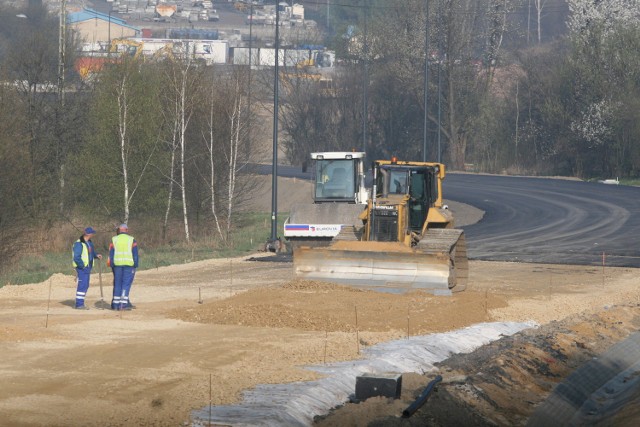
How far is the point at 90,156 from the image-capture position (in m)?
39.2

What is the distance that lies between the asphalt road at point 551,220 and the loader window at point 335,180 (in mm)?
4236

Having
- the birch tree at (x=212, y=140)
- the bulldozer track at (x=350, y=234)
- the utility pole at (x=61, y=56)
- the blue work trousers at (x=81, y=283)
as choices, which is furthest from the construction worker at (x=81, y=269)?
the utility pole at (x=61, y=56)

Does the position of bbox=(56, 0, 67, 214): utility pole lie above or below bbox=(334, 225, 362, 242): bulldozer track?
above

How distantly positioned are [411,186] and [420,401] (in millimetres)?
12387

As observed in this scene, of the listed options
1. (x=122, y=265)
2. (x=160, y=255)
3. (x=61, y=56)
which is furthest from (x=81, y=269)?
(x=61, y=56)

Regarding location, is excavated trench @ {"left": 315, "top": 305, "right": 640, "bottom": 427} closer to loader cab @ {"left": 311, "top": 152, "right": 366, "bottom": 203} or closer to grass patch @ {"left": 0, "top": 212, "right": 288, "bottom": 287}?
loader cab @ {"left": 311, "top": 152, "right": 366, "bottom": 203}

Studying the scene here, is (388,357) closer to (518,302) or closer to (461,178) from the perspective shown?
(518,302)

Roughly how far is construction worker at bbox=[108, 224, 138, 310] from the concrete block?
7.95 metres

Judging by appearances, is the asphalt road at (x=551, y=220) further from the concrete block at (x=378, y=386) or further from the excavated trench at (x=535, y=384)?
the concrete block at (x=378, y=386)

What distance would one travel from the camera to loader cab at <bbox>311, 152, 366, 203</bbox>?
30656mm

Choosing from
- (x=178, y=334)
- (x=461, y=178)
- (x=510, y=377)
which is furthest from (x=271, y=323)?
(x=461, y=178)

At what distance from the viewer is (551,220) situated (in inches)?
1742

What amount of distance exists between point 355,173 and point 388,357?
52.1ft

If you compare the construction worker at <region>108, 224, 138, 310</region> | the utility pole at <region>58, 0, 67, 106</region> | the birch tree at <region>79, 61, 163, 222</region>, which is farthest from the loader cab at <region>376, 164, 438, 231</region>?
Answer: the utility pole at <region>58, 0, 67, 106</region>
